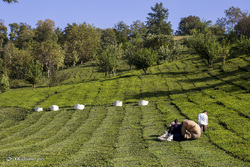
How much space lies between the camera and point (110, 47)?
68.9 m

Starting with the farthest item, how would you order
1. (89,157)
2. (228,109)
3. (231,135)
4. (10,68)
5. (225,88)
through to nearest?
(10,68) → (225,88) → (228,109) → (231,135) → (89,157)

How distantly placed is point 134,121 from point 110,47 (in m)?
46.4

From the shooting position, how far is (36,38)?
14162cm

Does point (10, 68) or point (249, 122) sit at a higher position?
point (10, 68)

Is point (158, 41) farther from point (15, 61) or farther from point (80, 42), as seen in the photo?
point (15, 61)

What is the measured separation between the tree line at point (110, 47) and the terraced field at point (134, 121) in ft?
22.1

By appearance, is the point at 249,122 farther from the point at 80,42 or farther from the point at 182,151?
the point at 80,42

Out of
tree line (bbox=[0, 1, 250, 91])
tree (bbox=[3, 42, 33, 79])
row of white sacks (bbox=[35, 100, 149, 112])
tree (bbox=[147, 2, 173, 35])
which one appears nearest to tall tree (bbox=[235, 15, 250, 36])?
tree line (bbox=[0, 1, 250, 91])

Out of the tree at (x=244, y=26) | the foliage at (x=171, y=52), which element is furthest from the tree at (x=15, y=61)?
the tree at (x=244, y=26)

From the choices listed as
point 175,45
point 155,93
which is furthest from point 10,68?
point 155,93

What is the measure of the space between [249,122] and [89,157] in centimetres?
1591

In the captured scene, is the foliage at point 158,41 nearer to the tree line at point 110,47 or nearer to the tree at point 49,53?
the tree line at point 110,47

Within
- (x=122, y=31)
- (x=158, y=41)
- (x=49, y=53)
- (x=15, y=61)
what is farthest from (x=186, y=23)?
(x=15, y=61)

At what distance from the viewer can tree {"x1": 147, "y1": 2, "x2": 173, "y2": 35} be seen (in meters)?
106
